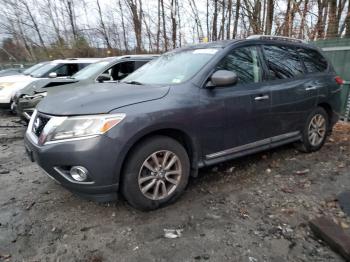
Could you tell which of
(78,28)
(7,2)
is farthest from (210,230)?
(7,2)

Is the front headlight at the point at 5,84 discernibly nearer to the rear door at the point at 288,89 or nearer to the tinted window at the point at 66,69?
the tinted window at the point at 66,69

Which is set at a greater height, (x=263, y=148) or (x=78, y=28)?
(x=78, y=28)

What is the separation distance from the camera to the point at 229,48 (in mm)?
3555

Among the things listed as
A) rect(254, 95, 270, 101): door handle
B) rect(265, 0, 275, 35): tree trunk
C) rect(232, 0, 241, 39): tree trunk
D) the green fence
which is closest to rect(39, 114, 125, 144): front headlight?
rect(254, 95, 270, 101): door handle

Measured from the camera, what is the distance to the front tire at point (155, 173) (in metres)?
2.79

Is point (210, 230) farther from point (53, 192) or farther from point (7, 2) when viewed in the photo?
point (7, 2)

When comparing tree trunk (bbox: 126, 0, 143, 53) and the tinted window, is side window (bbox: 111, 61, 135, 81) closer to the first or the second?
the tinted window

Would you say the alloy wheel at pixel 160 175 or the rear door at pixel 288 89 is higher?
the rear door at pixel 288 89

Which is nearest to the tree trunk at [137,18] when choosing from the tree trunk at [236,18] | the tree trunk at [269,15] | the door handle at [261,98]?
the tree trunk at [236,18]

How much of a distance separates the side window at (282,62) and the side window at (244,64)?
24cm

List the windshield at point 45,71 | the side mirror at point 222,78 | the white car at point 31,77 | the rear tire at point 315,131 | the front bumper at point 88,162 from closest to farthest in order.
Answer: the front bumper at point 88,162 < the side mirror at point 222,78 < the rear tire at point 315,131 < the white car at point 31,77 < the windshield at point 45,71

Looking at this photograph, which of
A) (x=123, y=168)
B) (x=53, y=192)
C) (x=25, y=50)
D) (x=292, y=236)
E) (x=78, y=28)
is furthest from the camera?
(x=25, y=50)

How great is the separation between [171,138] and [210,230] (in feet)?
3.22

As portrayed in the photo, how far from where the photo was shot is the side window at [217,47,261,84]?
352cm
